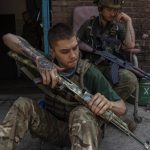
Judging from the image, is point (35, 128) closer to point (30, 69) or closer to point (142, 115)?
point (30, 69)

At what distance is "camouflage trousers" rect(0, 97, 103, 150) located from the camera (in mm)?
3330

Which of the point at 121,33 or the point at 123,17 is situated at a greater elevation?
the point at 123,17

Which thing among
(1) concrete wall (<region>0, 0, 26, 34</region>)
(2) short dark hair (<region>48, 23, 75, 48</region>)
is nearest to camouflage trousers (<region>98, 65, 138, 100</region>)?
(2) short dark hair (<region>48, 23, 75, 48</region>)

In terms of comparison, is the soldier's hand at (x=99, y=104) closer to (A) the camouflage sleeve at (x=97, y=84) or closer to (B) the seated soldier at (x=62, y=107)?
(B) the seated soldier at (x=62, y=107)

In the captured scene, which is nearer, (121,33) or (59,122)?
(59,122)

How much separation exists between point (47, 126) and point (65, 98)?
281mm

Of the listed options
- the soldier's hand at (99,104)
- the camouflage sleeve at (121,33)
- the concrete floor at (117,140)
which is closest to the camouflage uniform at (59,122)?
the soldier's hand at (99,104)

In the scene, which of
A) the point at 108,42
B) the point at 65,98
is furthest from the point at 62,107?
the point at 108,42

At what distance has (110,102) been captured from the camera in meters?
3.41

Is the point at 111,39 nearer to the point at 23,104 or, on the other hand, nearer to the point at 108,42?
the point at 108,42

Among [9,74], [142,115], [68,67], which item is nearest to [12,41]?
[68,67]

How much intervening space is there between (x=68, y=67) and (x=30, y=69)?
A: 373mm

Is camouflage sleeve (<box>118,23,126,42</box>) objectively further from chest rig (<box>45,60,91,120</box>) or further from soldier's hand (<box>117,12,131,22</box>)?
chest rig (<box>45,60,91,120</box>)

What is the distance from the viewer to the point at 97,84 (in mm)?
3699
